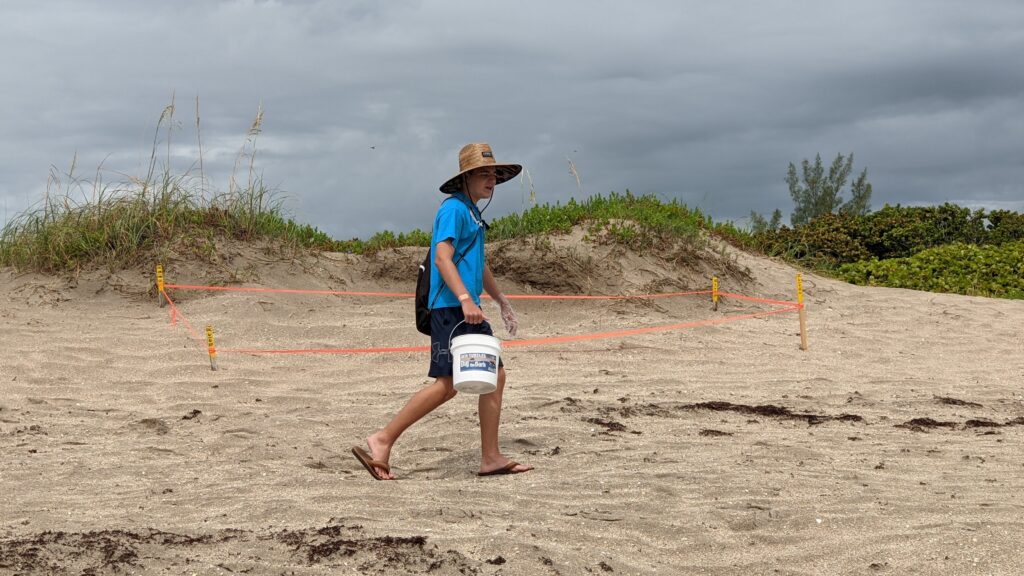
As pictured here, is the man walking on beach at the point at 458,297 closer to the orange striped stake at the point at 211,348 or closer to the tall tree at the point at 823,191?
the orange striped stake at the point at 211,348

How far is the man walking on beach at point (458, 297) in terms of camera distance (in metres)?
5.25

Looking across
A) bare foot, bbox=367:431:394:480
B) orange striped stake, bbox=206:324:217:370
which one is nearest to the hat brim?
bare foot, bbox=367:431:394:480

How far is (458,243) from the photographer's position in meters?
5.36

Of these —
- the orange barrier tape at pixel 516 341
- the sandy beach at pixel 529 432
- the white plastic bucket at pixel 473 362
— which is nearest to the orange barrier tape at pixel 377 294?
the orange barrier tape at pixel 516 341

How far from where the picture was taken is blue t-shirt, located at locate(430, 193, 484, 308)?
5.28m

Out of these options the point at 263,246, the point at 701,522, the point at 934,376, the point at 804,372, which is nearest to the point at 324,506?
the point at 701,522

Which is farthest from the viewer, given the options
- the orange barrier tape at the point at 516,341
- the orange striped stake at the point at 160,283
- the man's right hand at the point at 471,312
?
the orange striped stake at the point at 160,283

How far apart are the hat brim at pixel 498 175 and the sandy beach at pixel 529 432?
1.57 meters

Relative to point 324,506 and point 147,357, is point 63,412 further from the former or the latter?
point 324,506

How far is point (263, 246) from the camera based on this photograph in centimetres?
1228

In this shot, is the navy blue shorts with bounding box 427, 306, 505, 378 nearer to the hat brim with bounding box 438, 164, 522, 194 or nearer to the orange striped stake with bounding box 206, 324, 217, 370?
the hat brim with bounding box 438, 164, 522, 194

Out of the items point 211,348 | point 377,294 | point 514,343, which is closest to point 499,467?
point 211,348

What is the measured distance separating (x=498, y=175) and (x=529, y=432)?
1816mm

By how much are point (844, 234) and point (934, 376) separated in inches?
→ 399
